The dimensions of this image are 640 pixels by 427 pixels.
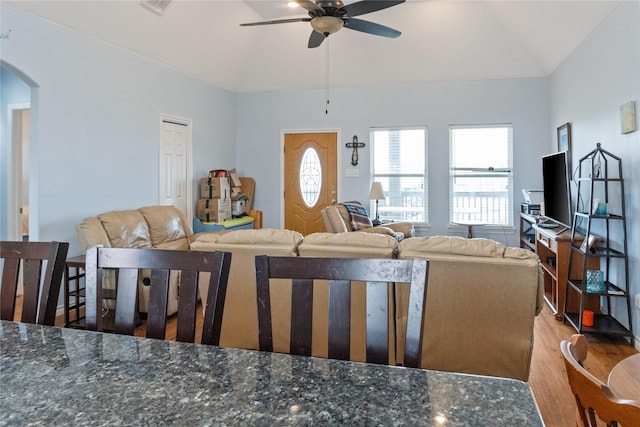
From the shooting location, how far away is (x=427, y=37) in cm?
570

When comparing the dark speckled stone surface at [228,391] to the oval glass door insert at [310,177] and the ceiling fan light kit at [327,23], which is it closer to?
the ceiling fan light kit at [327,23]

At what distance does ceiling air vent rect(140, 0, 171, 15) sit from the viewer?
4.21 metres

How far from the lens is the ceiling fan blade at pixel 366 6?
11.1 feet

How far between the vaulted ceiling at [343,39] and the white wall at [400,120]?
0.19 meters

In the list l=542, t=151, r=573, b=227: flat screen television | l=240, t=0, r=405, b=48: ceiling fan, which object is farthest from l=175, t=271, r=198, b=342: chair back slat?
l=542, t=151, r=573, b=227: flat screen television

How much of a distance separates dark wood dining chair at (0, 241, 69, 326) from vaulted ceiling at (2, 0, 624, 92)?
10.4ft

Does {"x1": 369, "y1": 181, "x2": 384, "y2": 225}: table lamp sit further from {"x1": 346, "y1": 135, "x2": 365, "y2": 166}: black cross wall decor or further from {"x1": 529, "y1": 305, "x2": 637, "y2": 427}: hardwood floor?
{"x1": 529, "y1": 305, "x2": 637, "y2": 427}: hardwood floor

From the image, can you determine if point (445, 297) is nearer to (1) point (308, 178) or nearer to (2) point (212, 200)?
(2) point (212, 200)

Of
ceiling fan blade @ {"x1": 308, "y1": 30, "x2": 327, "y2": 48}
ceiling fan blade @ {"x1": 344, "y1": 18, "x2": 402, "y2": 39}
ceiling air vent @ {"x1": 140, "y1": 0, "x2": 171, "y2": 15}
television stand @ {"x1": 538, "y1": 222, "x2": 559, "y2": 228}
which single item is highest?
ceiling air vent @ {"x1": 140, "y1": 0, "x2": 171, "y2": 15}

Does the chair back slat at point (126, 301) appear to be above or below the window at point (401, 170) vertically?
below

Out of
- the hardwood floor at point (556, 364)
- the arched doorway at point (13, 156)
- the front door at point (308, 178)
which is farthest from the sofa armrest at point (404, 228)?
the arched doorway at point (13, 156)

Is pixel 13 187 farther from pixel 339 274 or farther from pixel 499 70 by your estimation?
pixel 499 70

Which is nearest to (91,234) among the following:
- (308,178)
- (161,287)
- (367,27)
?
(161,287)

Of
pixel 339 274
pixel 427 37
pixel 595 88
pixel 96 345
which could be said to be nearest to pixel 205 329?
pixel 96 345
